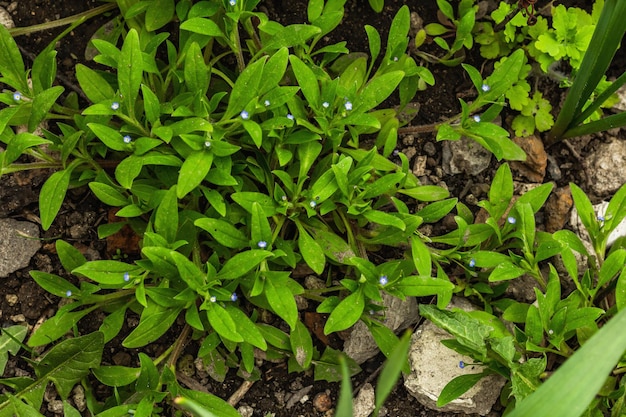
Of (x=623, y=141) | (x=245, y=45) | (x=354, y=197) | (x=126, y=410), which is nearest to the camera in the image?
A: (x=126, y=410)

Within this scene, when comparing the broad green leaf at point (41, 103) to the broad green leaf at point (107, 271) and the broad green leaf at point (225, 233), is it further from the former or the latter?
the broad green leaf at point (225, 233)

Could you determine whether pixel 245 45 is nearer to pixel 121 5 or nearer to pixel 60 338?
pixel 121 5

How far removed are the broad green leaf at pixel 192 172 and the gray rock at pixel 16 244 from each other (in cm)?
91

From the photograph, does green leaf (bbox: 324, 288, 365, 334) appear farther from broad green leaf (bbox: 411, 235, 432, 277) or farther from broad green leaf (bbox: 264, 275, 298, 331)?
broad green leaf (bbox: 411, 235, 432, 277)

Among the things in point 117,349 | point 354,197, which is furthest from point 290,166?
point 117,349

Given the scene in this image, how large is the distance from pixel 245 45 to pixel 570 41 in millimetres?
1583

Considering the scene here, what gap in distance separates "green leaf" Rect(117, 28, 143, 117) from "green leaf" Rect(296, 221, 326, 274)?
35.1 inches

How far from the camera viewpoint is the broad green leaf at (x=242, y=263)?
2.55 meters

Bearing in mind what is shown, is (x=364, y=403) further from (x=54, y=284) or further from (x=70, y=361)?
(x=54, y=284)

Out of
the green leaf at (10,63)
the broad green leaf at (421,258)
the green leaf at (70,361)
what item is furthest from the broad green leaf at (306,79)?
the green leaf at (70,361)

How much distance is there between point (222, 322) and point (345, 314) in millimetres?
504

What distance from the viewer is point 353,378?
3186mm

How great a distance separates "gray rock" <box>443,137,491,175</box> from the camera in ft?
11.0

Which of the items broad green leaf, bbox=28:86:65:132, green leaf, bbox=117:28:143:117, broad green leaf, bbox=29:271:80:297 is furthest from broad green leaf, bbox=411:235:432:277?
broad green leaf, bbox=28:86:65:132
